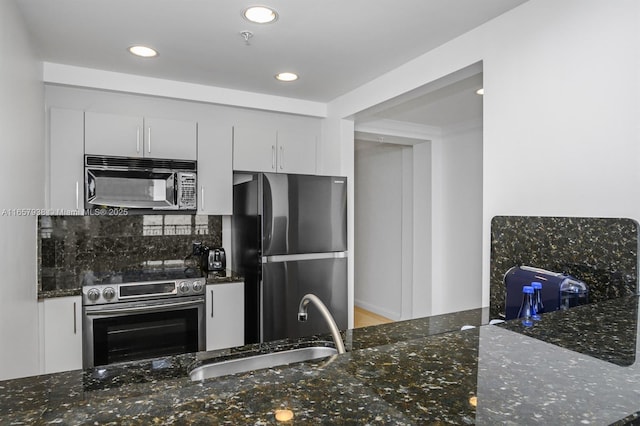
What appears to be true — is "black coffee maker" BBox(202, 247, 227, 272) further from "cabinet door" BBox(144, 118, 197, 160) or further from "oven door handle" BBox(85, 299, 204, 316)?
"cabinet door" BBox(144, 118, 197, 160)

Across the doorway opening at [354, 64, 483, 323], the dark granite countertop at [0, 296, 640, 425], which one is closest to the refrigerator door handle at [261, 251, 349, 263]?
the doorway opening at [354, 64, 483, 323]

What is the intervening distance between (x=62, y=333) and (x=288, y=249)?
156 cm

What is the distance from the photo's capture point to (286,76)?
3055mm

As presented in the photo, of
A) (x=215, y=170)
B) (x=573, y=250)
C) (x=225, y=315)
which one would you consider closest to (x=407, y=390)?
(x=573, y=250)

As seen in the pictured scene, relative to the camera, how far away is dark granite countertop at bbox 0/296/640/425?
1.96ft

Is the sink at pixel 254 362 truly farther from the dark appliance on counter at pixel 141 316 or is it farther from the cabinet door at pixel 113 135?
the cabinet door at pixel 113 135

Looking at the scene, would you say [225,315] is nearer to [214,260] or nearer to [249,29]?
[214,260]

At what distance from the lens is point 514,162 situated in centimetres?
201

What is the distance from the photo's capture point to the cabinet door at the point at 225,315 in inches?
121

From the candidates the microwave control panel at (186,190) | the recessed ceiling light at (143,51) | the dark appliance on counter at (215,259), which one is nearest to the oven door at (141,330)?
the dark appliance on counter at (215,259)

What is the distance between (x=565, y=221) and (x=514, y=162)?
1.29ft

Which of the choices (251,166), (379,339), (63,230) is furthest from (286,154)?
(379,339)

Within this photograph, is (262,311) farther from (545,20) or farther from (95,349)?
(545,20)

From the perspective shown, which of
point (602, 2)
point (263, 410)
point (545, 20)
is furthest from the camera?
point (545, 20)
